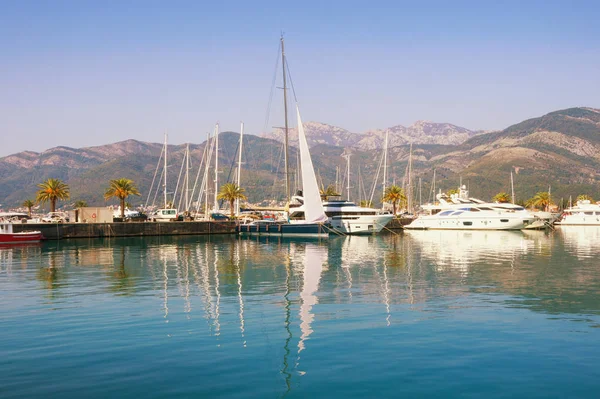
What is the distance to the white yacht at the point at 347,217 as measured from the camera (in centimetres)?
8812

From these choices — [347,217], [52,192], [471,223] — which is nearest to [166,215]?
[52,192]

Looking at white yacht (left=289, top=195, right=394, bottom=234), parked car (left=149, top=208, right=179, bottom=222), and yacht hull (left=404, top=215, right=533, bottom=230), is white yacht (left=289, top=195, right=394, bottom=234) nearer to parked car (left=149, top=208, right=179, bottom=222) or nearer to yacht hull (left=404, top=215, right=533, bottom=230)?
yacht hull (left=404, top=215, right=533, bottom=230)

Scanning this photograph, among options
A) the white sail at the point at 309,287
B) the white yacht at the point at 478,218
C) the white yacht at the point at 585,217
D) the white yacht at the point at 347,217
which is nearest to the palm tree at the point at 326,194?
the white yacht at the point at 347,217

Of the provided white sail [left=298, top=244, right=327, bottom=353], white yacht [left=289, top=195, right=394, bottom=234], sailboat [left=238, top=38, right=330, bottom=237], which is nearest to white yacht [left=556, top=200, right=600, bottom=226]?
white yacht [left=289, top=195, right=394, bottom=234]

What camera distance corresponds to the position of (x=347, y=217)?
89.4 meters

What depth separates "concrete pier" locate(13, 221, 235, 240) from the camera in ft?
274

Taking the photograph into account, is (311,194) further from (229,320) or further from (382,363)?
(382,363)

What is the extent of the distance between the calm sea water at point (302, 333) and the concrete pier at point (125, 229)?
45.3 meters

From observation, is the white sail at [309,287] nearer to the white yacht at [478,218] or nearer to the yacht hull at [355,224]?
the yacht hull at [355,224]

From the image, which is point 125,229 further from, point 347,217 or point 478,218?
point 478,218

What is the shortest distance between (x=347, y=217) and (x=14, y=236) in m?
47.6

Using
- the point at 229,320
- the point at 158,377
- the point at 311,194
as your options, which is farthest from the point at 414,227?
the point at 158,377

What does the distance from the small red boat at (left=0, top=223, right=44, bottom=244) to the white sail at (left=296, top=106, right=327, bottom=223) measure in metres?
36.5

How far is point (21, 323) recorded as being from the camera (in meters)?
22.3
